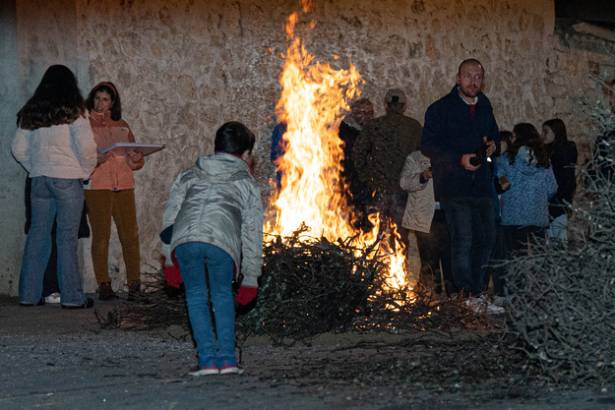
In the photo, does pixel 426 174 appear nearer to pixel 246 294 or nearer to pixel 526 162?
pixel 526 162

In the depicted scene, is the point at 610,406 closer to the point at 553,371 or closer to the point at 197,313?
the point at 553,371

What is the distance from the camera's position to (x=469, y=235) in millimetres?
10320

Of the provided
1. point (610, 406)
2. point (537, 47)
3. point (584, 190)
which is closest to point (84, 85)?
point (537, 47)

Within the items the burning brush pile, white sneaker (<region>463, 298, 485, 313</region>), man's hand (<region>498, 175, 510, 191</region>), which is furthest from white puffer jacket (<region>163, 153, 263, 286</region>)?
man's hand (<region>498, 175, 510, 191</region>)

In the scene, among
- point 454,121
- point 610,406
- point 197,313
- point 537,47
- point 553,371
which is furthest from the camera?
point 537,47

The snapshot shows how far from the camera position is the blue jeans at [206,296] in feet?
23.7

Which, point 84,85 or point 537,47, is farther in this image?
point 537,47

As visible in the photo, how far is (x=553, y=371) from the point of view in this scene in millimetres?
6562

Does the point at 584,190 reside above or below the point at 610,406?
above

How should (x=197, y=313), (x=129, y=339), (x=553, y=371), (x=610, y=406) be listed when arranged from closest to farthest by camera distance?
(x=610, y=406), (x=553, y=371), (x=197, y=313), (x=129, y=339)

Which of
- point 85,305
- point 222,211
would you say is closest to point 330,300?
point 222,211

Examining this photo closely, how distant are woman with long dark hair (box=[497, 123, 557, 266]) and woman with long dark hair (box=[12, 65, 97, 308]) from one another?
3684mm

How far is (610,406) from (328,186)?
4.87 metres

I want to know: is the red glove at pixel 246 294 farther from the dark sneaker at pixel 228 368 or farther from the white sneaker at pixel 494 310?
the white sneaker at pixel 494 310
